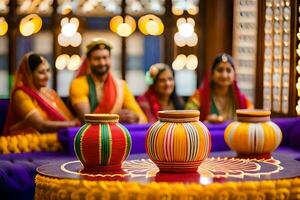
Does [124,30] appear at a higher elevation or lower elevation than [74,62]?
higher

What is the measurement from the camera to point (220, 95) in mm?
6695

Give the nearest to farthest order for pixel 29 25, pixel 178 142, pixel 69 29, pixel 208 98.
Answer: pixel 178 142
pixel 208 98
pixel 29 25
pixel 69 29

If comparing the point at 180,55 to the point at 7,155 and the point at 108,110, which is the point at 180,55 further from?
Answer: the point at 7,155

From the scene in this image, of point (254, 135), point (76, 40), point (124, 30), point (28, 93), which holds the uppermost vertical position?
point (124, 30)

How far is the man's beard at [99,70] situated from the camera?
635 cm

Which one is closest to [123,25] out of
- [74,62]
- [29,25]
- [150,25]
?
[150,25]

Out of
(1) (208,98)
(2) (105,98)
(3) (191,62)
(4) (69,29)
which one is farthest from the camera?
(3) (191,62)

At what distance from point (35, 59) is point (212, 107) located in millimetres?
1575

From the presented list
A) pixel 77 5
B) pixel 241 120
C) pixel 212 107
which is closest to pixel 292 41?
pixel 212 107

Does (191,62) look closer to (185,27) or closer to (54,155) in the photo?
(185,27)

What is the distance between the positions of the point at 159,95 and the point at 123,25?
216 cm

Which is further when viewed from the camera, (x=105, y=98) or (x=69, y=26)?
(x=69, y=26)

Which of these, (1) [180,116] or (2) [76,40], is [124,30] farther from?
(1) [180,116]

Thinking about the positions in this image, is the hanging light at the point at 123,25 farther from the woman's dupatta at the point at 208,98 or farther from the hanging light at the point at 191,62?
the woman's dupatta at the point at 208,98
